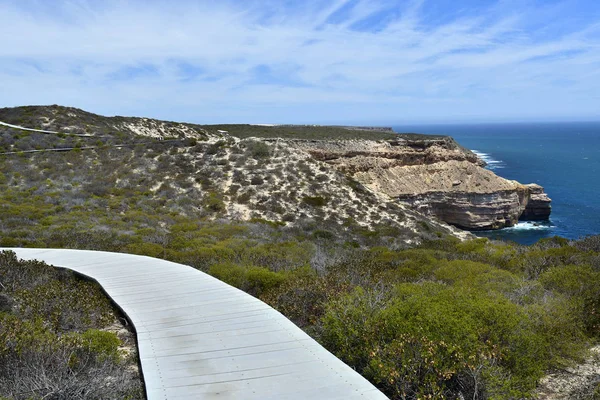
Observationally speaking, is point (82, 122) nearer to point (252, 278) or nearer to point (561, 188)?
point (252, 278)

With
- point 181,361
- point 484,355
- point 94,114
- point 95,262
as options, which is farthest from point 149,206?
point 94,114

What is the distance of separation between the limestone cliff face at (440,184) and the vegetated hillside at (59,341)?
40.7m

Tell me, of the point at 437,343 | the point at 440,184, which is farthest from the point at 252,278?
the point at 440,184

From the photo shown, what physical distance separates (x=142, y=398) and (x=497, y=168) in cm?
Answer: 10394

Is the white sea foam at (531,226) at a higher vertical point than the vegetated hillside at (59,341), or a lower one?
lower

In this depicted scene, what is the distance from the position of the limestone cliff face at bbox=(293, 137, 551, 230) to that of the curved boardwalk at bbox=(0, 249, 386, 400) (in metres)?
40.8

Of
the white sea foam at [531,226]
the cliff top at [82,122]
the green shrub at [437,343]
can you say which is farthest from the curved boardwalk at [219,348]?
the white sea foam at [531,226]

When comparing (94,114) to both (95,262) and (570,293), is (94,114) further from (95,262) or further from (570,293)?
(570,293)

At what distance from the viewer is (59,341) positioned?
232 inches

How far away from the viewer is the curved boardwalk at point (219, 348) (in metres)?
4.71

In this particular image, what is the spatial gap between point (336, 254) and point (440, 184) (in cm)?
4189

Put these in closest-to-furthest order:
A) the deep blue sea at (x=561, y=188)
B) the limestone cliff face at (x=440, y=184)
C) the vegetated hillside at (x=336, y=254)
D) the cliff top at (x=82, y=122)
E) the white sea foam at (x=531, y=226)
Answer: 1. the vegetated hillside at (x=336, y=254)
2. the cliff top at (x=82, y=122)
3. the deep blue sea at (x=561, y=188)
4. the limestone cliff face at (x=440, y=184)
5. the white sea foam at (x=531, y=226)

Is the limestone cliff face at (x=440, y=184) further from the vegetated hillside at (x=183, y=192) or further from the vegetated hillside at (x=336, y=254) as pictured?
the vegetated hillside at (x=336, y=254)

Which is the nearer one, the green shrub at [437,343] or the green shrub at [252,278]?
the green shrub at [437,343]
